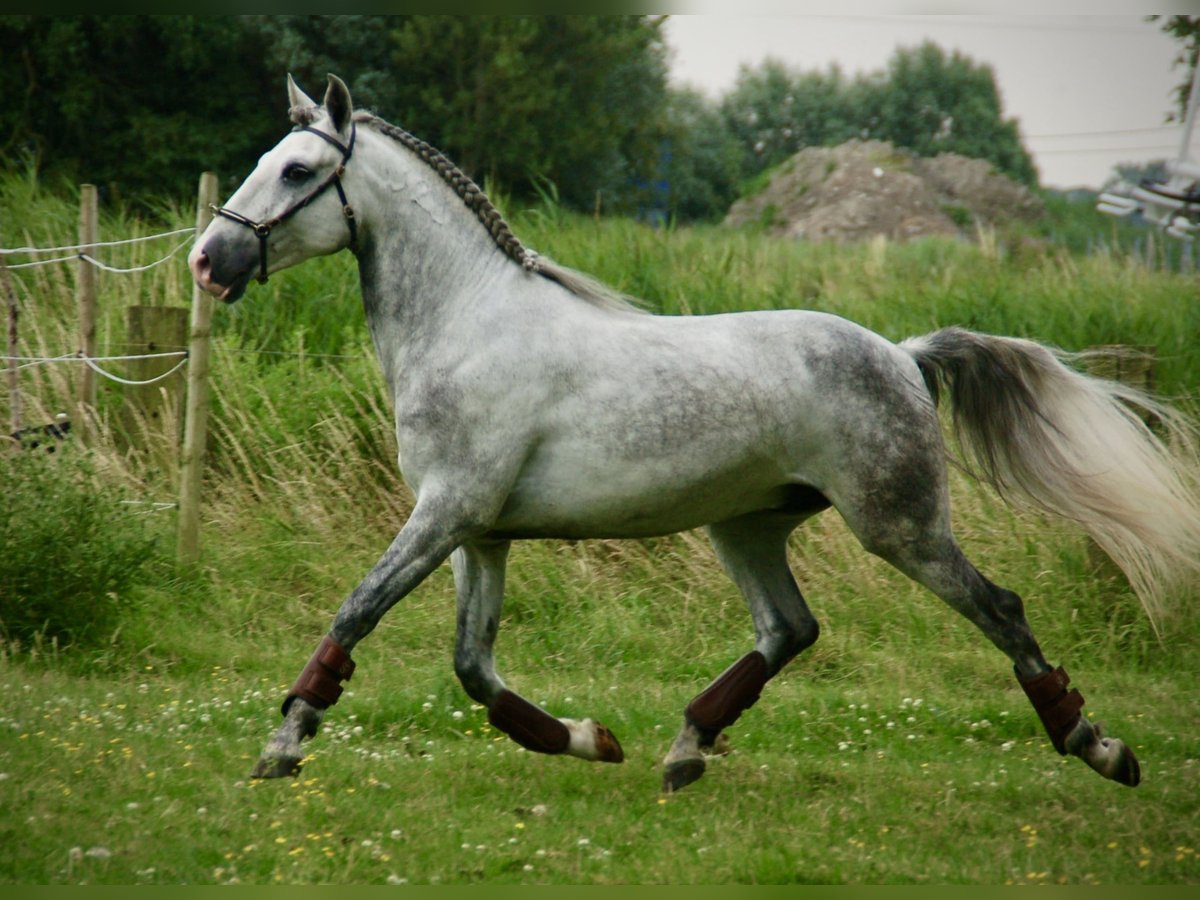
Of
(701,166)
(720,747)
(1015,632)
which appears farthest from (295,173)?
(701,166)

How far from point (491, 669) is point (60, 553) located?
2901mm

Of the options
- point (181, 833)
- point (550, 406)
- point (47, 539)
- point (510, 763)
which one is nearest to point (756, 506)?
point (550, 406)

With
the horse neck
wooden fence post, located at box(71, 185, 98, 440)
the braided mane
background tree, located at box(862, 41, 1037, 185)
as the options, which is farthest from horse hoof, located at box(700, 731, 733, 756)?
background tree, located at box(862, 41, 1037, 185)

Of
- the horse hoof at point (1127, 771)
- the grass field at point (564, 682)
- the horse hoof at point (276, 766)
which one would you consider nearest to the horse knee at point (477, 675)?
the grass field at point (564, 682)

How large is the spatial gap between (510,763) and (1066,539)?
12.5ft

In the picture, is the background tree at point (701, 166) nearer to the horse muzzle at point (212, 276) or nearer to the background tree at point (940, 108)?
the background tree at point (940, 108)

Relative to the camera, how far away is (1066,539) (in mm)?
7227

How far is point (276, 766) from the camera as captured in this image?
169 inches

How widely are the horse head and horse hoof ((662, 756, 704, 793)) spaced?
2.25 meters

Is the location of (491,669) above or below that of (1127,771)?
above

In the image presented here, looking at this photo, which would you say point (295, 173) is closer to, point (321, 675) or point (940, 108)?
point (321, 675)

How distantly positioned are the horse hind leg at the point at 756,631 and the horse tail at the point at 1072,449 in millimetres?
816

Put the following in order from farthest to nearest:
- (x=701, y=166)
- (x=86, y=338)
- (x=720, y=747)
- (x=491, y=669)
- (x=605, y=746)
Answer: (x=701, y=166) → (x=86, y=338) → (x=720, y=747) → (x=605, y=746) → (x=491, y=669)

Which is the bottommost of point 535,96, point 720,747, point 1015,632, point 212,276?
point 720,747
